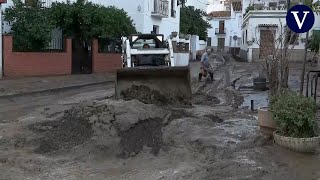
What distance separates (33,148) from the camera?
26.1 feet

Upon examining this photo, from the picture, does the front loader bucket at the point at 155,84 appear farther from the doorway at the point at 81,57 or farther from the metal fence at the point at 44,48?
the doorway at the point at 81,57

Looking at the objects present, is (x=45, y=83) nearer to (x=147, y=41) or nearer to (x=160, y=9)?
(x=147, y=41)

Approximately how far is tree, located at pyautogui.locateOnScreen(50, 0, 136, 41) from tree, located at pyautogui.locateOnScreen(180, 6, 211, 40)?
23.0 m

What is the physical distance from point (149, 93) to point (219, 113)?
215 centimetres

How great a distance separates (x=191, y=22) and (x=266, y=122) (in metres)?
40.7

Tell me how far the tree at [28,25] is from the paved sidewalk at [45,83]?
5.54 ft

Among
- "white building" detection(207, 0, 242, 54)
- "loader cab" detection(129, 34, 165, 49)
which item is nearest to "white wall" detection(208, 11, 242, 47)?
"white building" detection(207, 0, 242, 54)

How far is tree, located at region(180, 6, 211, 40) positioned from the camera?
47281 mm

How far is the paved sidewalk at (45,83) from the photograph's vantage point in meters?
16.0

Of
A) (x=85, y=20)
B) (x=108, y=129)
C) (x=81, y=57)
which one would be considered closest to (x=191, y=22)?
(x=81, y=57)

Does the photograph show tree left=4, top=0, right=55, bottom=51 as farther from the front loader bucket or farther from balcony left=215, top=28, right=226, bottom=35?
balcony left=215, top=28, right=226, bottom=35

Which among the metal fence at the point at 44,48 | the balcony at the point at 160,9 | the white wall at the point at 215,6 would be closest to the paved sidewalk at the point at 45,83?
the metal fence at the point at 44,48

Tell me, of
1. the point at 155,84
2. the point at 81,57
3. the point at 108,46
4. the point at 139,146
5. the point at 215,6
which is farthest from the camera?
the point at 215,6

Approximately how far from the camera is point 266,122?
8.81 metres
